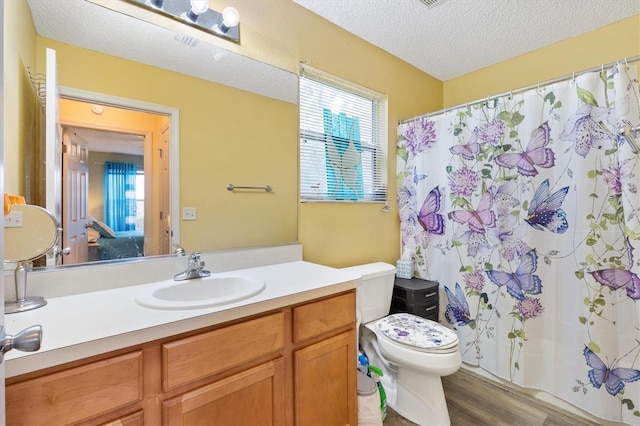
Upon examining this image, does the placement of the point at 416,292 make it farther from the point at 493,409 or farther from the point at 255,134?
the point at 255,134

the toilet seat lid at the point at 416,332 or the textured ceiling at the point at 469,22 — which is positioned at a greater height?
the textured ceiling at the point at 469,22

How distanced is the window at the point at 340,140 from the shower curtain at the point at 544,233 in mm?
320

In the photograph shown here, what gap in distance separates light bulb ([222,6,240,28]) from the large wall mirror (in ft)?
0.40

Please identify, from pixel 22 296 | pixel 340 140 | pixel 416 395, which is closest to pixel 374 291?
pixel 416 395

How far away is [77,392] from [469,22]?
8.46 ft

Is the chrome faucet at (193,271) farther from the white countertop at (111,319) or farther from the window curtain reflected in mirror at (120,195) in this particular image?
the window curtain reflected in mirror at (120,195)

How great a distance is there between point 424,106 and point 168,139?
84.3 inches

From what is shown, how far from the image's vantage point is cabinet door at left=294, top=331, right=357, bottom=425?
3.80 ft

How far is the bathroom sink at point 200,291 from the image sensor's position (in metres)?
0.97

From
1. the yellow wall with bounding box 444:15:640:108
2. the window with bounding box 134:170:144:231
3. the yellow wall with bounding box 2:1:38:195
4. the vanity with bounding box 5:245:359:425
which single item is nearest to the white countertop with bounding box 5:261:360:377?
the vanity with bounding box 5:245:359:425

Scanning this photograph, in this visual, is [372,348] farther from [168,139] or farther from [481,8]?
[481,8]

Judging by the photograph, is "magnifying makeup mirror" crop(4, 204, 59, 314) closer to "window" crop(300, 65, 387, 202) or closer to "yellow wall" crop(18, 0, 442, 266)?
"yellow wall" crop(18, 0, 442, 266)

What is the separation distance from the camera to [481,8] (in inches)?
70.9

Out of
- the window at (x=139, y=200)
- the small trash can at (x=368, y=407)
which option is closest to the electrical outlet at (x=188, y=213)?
the window at (x=139, y=200)
